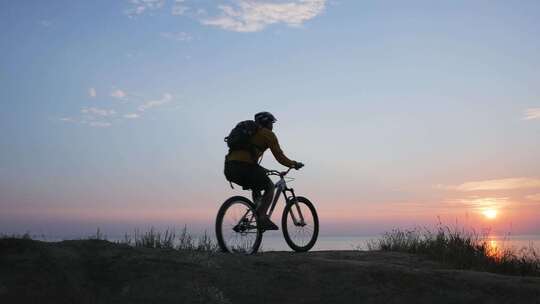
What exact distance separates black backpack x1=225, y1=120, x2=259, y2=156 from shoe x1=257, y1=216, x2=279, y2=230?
4.09 feet

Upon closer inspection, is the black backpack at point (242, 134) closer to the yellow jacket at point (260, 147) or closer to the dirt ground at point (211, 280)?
the yellow jacket at point (260, 147)

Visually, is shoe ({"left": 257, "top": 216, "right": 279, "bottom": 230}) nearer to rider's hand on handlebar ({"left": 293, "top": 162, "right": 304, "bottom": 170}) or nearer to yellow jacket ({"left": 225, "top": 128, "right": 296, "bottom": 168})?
yellow jacket ({"left": 225, "top": 128, "right": 296, "bottom": 168})

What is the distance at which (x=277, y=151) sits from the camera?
9945mm

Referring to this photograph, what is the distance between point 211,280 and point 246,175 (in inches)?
126

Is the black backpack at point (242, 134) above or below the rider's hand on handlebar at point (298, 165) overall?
above

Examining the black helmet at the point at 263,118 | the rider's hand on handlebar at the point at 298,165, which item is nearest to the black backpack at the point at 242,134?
the black helmet at the point at 263,118

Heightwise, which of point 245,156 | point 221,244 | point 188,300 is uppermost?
point 245,156

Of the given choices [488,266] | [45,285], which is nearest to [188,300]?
[45,285]

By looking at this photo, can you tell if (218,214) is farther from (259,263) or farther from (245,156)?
(259,263)

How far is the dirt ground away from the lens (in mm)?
6387

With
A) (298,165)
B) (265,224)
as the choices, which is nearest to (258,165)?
(298,165)

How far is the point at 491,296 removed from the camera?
272 inches

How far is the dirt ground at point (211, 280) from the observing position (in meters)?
6.39

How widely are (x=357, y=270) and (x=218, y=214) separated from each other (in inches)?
115
